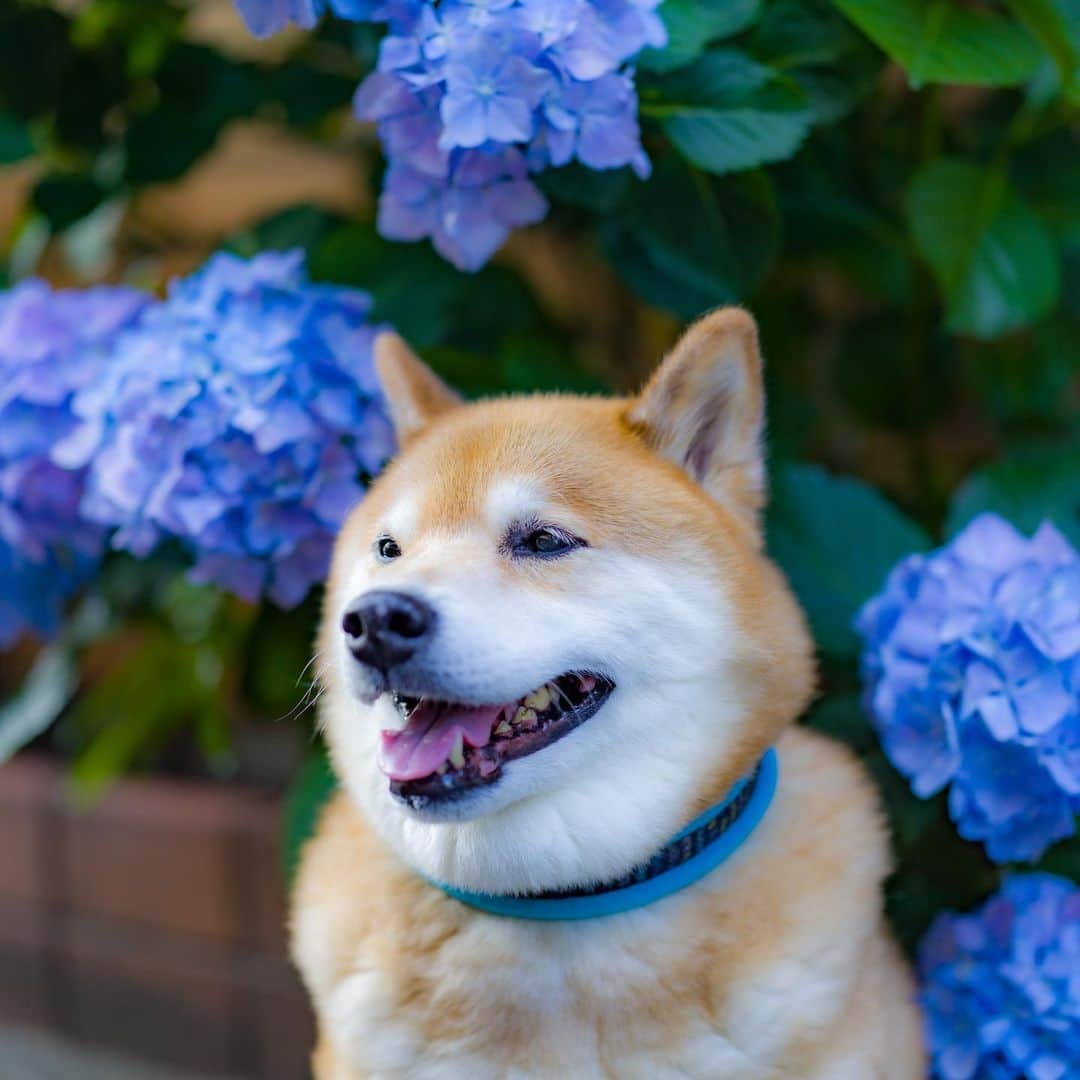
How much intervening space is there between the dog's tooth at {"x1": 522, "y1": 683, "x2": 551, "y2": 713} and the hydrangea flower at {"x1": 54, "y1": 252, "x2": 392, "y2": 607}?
0.41 meters

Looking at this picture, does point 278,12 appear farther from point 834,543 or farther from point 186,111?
point 834,543

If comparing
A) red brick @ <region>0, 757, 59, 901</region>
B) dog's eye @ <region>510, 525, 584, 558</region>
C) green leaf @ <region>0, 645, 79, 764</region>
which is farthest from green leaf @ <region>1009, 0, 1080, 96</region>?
red brick @ <region>0, 757, 59, 901</region>

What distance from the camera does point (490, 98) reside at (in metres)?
1.18

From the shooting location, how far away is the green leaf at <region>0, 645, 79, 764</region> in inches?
72.6

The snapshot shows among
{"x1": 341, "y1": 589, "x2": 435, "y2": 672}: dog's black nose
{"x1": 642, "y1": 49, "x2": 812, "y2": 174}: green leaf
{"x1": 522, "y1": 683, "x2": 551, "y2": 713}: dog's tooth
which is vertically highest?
{"x1": 642, "y1": 49, "x2": 812, "y2": 174}: green leaf

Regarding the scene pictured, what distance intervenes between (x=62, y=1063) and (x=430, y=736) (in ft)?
5.79

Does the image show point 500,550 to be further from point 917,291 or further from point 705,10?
point 917,291

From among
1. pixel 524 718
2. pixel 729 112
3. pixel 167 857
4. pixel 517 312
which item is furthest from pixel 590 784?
pixel 167 857

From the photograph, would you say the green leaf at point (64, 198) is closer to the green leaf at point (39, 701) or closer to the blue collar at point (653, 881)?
the green leaf at point (39, 701)

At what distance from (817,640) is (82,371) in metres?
0.91

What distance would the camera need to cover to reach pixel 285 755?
8.04 feet

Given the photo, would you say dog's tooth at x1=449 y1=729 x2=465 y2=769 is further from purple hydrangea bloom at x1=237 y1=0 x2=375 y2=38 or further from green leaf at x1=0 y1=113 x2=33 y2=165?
green leaf at x1=0 y1=113 x2=33 y2=165

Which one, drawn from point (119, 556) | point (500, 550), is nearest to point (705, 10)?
point (500, 550)

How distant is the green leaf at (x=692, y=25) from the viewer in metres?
1.25
